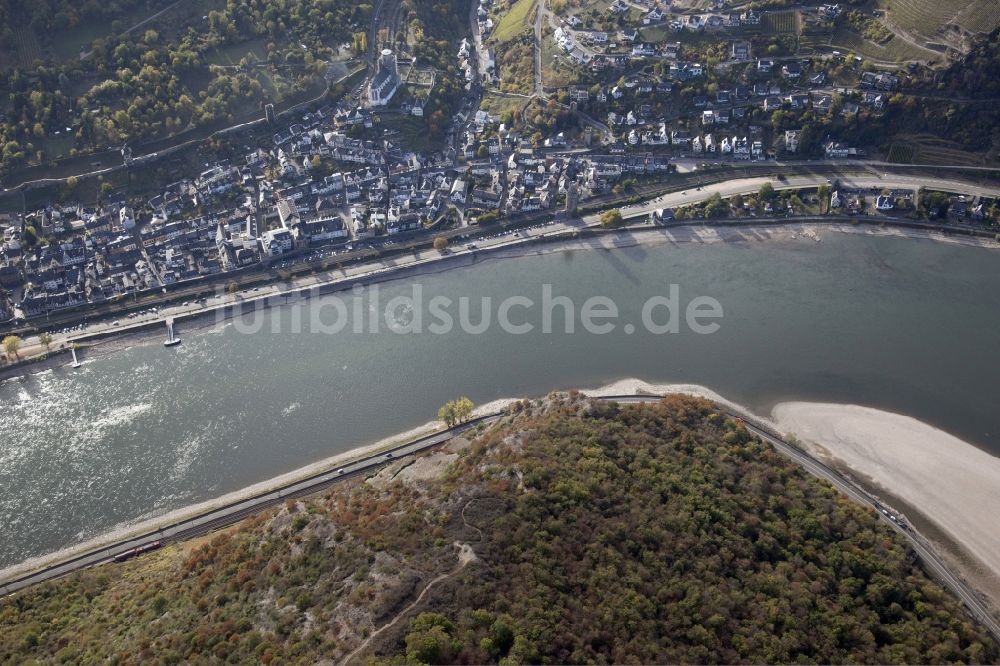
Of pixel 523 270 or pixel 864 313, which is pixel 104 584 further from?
pixel 864 313

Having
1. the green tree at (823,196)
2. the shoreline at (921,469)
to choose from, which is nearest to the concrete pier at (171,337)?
the shoreline at (921,469)

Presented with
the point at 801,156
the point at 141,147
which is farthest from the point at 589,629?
the point at 141,147

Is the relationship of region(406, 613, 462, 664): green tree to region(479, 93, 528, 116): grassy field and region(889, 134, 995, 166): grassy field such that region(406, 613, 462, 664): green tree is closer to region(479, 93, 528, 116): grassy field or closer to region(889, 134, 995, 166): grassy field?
region(479, 93, 528, 116): grassy field

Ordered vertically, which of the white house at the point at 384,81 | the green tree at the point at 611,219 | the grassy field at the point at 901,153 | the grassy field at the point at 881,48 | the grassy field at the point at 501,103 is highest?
the grassy field at the point at 881,48

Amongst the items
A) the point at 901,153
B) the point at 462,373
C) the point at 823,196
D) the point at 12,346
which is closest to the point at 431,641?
the point at 462,373

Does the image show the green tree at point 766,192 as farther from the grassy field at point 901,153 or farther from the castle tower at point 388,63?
the castle tower at point 388,63

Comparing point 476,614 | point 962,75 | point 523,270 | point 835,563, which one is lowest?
Result: point 835,563
